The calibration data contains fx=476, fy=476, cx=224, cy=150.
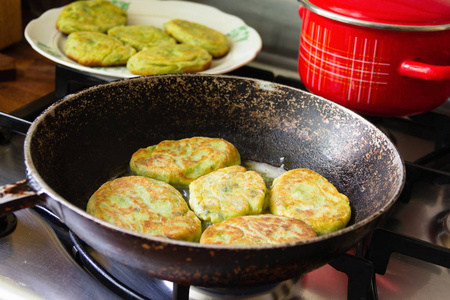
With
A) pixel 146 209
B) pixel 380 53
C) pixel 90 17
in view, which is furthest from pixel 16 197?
pixel 90 17

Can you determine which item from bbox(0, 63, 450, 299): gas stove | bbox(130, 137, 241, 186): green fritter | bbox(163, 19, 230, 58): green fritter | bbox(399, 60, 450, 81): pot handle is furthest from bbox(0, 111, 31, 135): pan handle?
bbox(399, 60, 450, 81): pot handle

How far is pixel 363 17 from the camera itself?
3.21ft

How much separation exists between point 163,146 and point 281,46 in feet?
2.40

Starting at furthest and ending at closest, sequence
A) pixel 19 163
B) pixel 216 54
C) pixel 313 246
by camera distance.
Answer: pixel 216 54, pixel 19 163, pixel 313 246

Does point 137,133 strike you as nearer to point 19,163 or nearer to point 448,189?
point 19,163

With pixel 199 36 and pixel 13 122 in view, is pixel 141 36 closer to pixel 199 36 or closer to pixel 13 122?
pixel 199 36

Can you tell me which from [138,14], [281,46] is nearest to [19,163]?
[138,14]

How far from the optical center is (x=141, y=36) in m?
1.48

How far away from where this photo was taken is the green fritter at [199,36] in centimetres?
143

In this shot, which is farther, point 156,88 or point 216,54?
point 216,54

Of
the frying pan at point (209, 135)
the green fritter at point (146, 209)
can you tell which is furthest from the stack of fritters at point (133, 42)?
the green fritter at point (146, 209)

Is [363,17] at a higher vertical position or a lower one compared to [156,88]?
higher

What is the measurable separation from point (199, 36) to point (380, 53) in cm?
63

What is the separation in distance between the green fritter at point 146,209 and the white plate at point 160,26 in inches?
16.0
